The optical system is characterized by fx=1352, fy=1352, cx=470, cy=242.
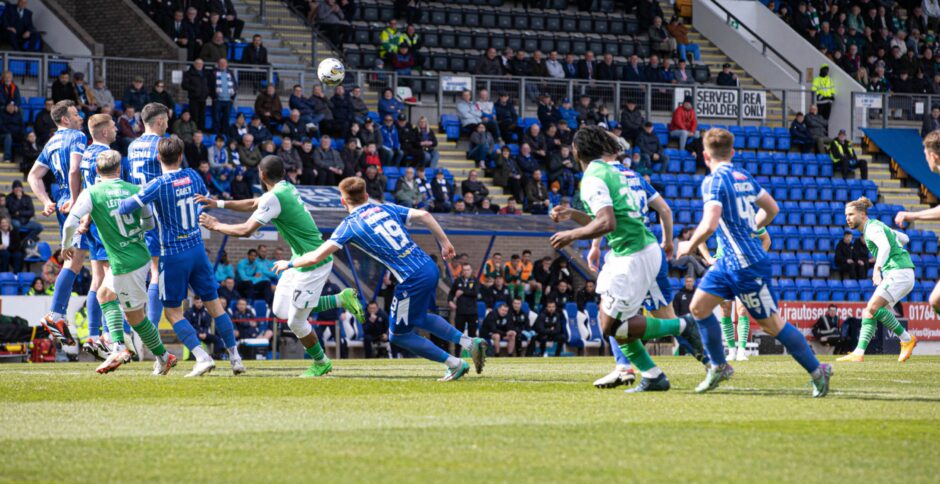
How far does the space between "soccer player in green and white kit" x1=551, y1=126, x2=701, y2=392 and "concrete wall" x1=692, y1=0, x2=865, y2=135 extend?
2678 centimetres

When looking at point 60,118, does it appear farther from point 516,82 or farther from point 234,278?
point 516,82

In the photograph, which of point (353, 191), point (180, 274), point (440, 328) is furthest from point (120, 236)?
point (440, 328)

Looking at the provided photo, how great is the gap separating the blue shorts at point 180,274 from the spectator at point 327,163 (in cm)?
1360

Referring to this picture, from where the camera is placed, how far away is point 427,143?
29.2 metres

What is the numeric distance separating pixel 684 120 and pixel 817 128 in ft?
14.0

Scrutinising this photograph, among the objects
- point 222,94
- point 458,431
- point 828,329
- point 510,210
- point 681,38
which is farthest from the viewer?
point 681,38

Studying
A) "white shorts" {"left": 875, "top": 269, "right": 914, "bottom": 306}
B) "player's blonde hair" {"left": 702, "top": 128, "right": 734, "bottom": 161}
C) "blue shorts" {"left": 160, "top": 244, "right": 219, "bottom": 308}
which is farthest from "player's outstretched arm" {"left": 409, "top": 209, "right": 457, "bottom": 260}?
"white shorts" {"left": 875, "top": 269, "right": 914, "bottom": 306}

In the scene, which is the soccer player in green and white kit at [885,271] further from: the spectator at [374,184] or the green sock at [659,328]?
the spectator at [374,184]

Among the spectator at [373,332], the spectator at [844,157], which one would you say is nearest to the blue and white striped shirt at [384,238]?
the spectator at [373,332]

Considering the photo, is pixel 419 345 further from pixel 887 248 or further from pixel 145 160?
pixel 887 248

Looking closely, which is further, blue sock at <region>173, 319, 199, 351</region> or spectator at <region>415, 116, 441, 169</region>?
spectator at <region>415, 116, 441, 169</region>

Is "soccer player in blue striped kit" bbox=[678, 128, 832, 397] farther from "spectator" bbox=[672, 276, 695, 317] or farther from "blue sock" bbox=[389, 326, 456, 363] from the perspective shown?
"spectator" bbox=[672, 276, 695, 317]

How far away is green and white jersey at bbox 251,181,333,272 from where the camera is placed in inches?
498

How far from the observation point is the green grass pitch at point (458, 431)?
6.26 m
